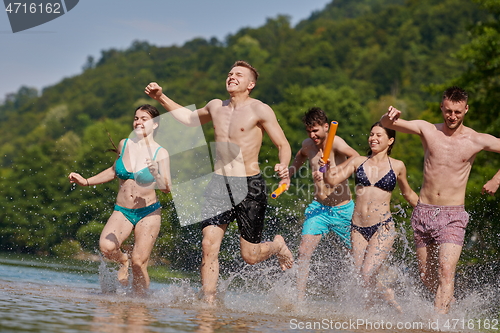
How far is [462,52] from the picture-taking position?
22.6 meters

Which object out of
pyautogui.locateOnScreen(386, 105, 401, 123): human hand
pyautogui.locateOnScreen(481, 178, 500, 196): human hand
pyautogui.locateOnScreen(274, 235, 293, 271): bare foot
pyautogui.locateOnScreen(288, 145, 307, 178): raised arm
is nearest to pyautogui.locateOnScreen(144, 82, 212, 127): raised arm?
pyautogui.locateOnScreen(288, 145, 307, 178): raised arm

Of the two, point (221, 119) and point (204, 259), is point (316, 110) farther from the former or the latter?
point (204, 259)

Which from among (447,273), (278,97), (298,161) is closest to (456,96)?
(447,273)

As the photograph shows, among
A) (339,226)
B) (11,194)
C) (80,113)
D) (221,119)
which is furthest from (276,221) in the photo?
(80,113)

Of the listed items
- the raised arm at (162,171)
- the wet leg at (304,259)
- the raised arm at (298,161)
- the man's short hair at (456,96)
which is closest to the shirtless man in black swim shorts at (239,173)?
the raised arm at (162,171)

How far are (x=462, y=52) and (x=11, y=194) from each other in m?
32.7

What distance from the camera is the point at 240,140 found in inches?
282

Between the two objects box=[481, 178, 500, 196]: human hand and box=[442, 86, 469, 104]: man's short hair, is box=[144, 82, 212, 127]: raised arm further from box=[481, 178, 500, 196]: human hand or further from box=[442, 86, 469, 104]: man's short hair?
box=[481, 178, 500, 196]: human hand

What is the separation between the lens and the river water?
558 cm

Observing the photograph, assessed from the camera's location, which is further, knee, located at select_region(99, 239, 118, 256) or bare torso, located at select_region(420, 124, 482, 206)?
knee, located at select_region(99, 239, 118, 256)

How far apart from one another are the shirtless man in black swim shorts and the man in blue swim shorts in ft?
3.48

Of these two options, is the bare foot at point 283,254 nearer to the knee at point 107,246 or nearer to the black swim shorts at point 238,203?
the black swim shorts at point 238,203

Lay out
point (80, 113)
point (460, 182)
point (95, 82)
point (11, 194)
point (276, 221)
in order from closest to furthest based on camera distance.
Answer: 1. point (460, 182)
2. point (276, 221)
3. point (11, 194)
4. point (80, 113)
5. point (95, 82)

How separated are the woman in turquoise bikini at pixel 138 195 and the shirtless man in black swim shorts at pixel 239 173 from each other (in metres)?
0.74
